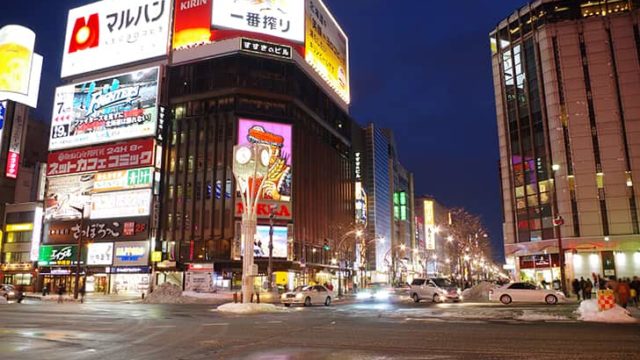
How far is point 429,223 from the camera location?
18988cm

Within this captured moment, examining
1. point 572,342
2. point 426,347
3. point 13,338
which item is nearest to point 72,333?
point 13,338

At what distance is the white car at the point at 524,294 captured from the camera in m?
33.7

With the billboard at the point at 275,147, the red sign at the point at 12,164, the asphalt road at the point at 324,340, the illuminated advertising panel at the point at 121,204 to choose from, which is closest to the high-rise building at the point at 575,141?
the billboard at the point at 275,147

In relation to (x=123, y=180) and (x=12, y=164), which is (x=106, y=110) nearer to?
(x=123, y=180)

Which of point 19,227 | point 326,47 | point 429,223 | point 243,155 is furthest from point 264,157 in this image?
point 429,223

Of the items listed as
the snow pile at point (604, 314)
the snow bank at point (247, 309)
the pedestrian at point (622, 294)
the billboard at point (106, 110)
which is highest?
the billboard at point (106, 110)

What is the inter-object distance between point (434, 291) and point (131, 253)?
5055 centimetres

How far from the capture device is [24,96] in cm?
8412

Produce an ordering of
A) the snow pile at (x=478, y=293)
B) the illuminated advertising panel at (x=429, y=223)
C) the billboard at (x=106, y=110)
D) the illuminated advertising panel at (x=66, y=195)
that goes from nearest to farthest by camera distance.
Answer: the snow pile at (x=478, y=293) < the billboard at (x=106, y=110) < the illuminated advertising panel at (x=66, y=195) < the illuminated advertising panel at (x=429, y=223)

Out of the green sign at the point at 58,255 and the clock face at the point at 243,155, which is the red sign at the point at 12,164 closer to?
the green sign at the point at 58,255

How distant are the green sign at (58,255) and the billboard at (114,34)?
28.7m

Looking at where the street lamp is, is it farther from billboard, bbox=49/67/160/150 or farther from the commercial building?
billboard, bbox=49/67/160/150

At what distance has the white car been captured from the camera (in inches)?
1328

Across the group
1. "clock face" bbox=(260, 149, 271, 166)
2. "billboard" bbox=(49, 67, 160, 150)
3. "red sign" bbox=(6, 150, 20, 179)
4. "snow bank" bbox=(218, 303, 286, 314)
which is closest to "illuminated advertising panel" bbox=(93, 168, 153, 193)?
"billboard" bbox=(49, 67, 160, 150)
